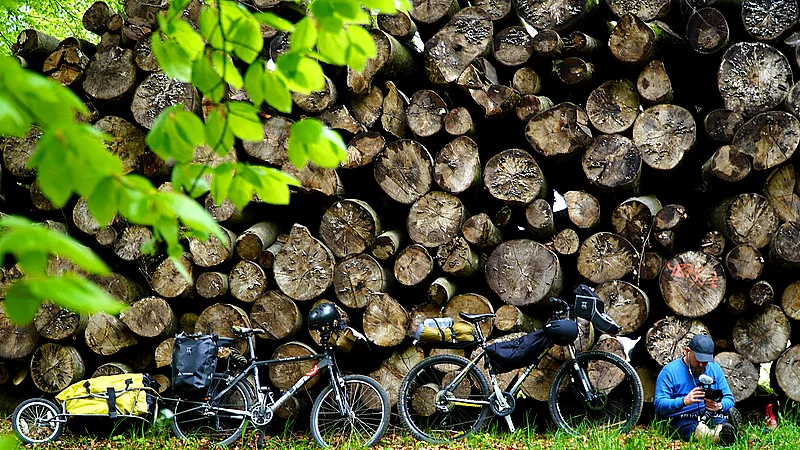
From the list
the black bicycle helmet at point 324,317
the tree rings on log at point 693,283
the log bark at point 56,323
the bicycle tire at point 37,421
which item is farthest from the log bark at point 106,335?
the tree rings on log at point 693,283

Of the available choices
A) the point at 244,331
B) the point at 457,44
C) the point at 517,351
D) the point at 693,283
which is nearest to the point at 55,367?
the point at 244,331

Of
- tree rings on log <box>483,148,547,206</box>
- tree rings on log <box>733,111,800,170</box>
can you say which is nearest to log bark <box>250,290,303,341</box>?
tree rings on log <box>483,148,547,206</box>

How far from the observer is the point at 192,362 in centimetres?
582

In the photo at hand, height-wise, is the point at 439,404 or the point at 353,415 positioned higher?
the point at 439,404

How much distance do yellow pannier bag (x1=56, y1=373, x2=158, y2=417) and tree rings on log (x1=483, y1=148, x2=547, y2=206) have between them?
126 inches

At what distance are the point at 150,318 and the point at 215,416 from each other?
102 centimetres

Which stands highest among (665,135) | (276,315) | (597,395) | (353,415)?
(665,135)

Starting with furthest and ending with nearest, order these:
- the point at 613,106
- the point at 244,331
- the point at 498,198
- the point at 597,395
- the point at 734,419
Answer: the point at 613,106 → the point at 498,198 → the point at 244,331 → the point at 597,395 → the point at 734,419

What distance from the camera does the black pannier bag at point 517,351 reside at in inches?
225

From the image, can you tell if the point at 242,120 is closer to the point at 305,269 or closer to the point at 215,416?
the point at 305,269

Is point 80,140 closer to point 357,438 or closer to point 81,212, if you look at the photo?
point 357,438

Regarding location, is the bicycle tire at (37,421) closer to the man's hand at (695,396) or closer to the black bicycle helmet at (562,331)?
the black bicycle helmet at (562,331)

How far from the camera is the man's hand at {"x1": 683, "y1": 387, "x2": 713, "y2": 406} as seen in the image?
16.9ft

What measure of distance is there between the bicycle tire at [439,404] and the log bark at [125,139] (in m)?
3.04
